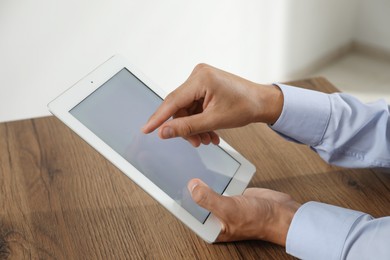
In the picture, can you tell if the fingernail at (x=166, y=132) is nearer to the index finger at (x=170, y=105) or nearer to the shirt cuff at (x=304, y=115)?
the index finger at (x=170, y=105)

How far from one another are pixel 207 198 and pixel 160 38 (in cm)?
130

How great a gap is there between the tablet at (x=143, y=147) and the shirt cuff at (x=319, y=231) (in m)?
0.12

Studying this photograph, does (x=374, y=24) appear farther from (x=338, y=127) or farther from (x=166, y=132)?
(x=166, y=132)

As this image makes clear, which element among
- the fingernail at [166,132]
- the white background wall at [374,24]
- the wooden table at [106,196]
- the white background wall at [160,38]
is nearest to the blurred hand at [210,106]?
the fingernail at [166,132]

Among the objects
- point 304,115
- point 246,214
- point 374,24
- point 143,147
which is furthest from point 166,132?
point 374,24

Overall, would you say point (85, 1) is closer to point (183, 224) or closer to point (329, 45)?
point (183, 224)

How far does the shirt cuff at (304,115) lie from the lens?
3.22ft

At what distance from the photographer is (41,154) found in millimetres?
1039

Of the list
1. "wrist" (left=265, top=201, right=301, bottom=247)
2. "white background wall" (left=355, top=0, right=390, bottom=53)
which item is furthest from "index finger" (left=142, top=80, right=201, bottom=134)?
"white background wall" (left=355, top=0, right=390, bottom=53)

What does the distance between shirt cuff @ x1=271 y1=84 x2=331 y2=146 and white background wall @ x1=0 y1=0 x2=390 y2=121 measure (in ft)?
3.36

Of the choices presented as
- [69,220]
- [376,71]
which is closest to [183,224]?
[69,220]

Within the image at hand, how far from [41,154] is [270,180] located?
1.47 ft

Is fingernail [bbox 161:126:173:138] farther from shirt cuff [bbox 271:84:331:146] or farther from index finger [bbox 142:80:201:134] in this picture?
shirt cuff [bbox 271:84:331:146]

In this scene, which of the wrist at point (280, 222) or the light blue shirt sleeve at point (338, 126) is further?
the light blue shirt sleeve at point (338, 126)
